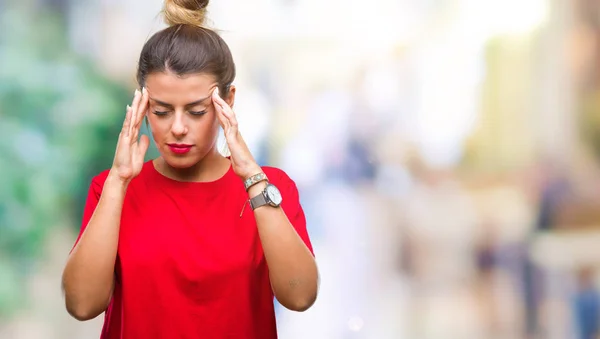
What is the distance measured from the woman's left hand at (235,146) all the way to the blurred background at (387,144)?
105 cm

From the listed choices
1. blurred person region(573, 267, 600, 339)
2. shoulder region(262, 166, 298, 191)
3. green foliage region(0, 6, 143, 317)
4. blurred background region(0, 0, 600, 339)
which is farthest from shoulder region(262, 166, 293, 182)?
blurred person region(573, 267, 600, 339)

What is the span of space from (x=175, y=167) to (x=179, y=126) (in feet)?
0.42

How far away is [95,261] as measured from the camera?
1406 mm

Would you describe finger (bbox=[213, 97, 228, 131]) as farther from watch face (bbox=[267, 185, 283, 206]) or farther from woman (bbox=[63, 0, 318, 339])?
watch face (bbox=[267, 185, 283, 206])

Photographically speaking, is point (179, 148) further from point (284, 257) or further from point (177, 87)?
point (284, 257)

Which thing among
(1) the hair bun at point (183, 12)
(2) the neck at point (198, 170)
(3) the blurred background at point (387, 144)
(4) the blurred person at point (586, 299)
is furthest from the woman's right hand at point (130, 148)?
(4) the blurred person at point (586, 299)

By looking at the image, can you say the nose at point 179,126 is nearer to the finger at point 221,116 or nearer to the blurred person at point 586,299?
the finger at point 221,116

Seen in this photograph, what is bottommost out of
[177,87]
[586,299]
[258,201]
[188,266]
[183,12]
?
[586,299]

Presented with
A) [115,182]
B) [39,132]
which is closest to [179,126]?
Result: [115,182]

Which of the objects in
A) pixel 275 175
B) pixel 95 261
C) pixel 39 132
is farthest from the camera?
pixel 39 132

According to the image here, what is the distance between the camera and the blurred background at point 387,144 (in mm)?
2520

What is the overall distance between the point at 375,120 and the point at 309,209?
1.24 ft

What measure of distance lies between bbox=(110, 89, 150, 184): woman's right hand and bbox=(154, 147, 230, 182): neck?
101mm

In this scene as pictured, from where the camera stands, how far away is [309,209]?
2602 mm
